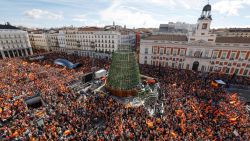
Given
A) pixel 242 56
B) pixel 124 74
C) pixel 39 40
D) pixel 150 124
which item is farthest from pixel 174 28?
pixel 39 40

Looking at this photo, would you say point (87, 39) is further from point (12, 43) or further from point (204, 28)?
point (204, 28)

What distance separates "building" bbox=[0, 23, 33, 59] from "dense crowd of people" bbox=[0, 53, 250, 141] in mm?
50195

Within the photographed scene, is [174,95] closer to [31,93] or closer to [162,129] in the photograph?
[162,129]

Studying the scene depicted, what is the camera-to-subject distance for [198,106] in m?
25.7

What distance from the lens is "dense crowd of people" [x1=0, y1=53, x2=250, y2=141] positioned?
1891cm

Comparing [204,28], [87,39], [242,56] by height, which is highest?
[204,28]

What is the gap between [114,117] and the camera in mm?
21891

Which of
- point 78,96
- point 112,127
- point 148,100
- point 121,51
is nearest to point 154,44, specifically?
point 121,51

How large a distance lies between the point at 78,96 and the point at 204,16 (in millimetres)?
43919

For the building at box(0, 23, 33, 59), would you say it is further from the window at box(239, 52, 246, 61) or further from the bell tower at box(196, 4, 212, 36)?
the window at box(239, 52, 246, 61)

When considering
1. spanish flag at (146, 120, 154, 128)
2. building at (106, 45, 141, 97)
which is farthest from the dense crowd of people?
building at (106, 45, 141, 97)

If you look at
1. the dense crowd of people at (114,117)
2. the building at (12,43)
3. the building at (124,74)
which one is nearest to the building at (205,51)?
the dense crowd of people at (114,117)

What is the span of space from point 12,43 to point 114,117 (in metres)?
77.9

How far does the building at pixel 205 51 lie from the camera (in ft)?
136
